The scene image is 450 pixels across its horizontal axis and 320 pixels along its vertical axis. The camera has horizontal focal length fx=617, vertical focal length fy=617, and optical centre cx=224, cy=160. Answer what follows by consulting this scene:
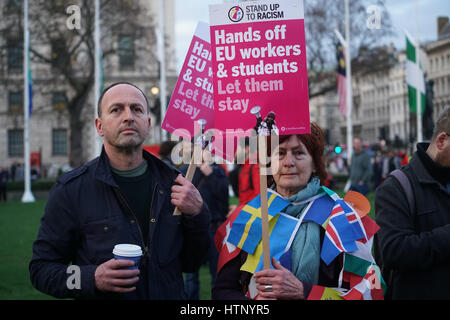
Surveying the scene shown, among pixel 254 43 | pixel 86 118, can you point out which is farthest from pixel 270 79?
pixel 86 118

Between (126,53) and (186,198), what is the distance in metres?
31.0

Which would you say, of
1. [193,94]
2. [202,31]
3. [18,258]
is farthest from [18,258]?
[202,31]

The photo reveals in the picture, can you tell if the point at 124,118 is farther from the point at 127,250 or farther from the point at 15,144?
the point at 15,144

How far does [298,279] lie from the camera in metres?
3.05

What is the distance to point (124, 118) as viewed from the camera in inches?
129

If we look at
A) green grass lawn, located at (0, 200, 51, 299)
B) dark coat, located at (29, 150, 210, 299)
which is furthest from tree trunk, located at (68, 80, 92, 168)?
dark coat, located at (29, 150, 210, 299)

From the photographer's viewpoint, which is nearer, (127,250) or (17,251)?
(127,250)

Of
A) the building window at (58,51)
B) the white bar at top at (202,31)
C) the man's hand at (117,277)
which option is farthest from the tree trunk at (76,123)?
the man's hand at (117,277)

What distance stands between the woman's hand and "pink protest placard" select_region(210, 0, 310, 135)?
698mm

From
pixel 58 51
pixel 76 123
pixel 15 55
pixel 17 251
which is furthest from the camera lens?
pixel 76 123

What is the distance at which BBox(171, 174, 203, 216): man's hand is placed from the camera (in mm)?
3241

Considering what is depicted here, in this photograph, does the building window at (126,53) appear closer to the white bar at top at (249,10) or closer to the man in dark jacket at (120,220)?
the man in dark jacket at (120,220)

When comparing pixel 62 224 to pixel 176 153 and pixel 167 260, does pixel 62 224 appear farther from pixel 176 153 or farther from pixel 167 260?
pixel 176 153
